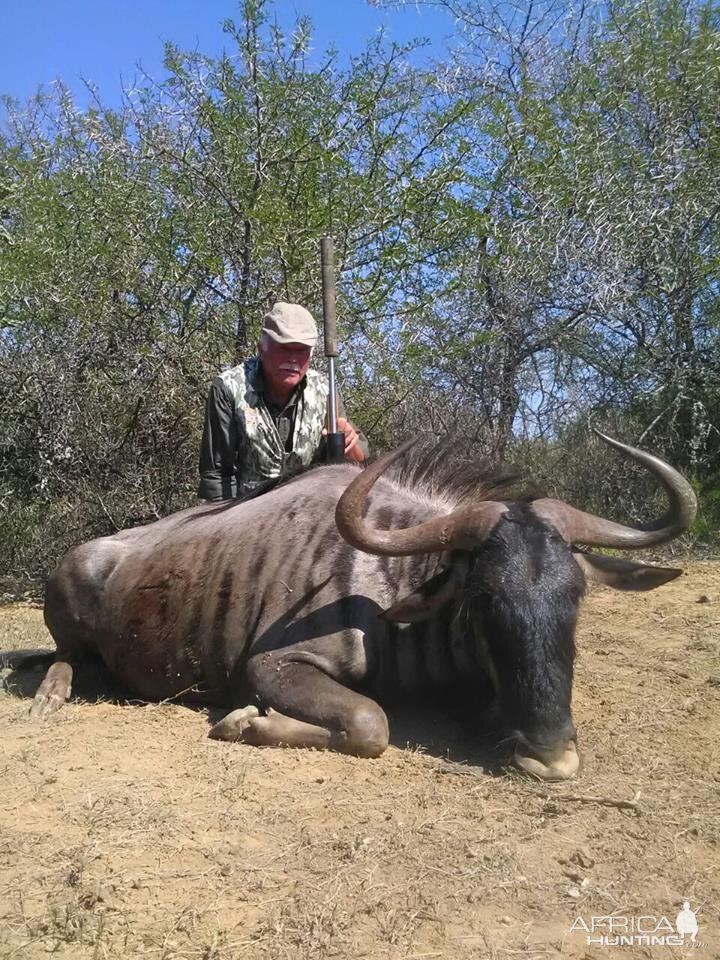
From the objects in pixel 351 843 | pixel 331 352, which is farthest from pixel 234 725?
pixel 331 352

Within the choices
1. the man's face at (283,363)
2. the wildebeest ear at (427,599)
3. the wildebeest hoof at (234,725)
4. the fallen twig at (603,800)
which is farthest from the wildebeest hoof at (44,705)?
the fallen twig at (603,800)

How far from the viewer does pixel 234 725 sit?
4207 millimetres

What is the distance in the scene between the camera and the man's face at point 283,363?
6.00m

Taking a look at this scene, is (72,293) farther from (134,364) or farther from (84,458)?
(84,458)

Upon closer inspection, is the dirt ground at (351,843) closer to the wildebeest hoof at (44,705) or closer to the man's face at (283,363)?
the wildebeest hoof at (44,705)

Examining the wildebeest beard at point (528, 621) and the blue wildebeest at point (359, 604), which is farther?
the blue wildebeest at point (359, 604)

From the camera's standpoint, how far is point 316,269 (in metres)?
8.88

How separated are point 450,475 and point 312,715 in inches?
60.6

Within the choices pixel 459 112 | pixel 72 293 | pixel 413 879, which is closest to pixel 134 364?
pixel 72 293

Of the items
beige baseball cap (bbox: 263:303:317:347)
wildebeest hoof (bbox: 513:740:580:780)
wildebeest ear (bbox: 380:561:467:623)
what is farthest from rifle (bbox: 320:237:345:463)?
wildebeest hoof (bbox: 513:740:580:780)

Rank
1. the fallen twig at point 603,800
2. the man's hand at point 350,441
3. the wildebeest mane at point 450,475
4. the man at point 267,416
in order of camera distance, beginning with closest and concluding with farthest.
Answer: the fallen twig at point 603,800, the wildebeest mane at point 450,475, the man at point 267,416, the man's hand at point 350,441

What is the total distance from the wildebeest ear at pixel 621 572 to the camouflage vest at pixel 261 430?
2.36m

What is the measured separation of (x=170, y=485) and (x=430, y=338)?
304 centimetres

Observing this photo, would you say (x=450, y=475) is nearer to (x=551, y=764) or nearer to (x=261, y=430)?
(x=261, y=430)
